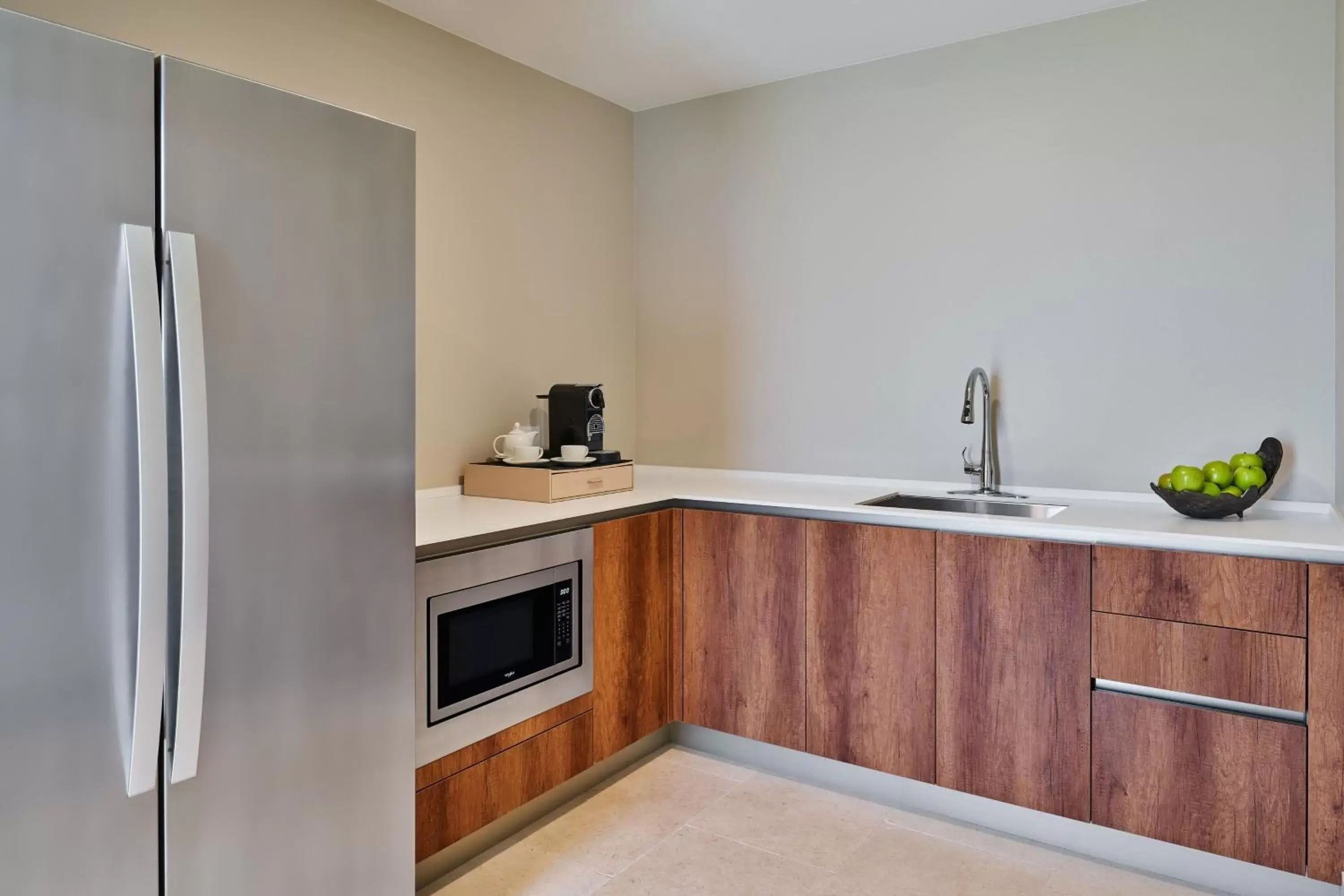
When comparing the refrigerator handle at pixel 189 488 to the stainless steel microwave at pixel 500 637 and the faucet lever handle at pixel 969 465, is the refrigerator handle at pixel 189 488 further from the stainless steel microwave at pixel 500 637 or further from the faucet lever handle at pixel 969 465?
the faucet lever handle at pixel 969 465

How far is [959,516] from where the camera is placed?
7.48 ft

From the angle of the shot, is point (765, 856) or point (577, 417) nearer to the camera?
point (765, 856)

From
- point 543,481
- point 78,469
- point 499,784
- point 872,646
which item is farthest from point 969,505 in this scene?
point 78,469

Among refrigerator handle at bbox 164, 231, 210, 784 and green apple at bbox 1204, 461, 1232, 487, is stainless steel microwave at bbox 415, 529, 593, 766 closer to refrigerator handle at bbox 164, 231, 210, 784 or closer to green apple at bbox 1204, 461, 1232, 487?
refrigerator handle at bbox 164, 231, 210, 784

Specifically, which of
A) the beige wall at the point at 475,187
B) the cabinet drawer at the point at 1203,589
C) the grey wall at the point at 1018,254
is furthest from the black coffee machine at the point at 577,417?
the cabinet drawer at the point at 1203,589

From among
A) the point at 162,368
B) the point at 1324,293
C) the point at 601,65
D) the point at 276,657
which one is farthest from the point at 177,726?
the point at 1324,293

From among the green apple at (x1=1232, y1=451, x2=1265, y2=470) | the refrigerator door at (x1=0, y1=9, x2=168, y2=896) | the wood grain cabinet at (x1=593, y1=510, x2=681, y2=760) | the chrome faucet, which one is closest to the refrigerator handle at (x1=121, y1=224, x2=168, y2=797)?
the refrigerator door at (x1=0, y1=9, x2=168, y2=896)

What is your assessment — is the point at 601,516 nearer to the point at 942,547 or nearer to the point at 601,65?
the point at 942,547

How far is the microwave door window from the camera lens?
2.00 metres

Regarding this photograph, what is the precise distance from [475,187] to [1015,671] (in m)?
2.19

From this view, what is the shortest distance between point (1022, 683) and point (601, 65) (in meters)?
2.42

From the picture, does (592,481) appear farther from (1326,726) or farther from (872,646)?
(1326,726)

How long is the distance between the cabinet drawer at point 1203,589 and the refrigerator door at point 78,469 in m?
1.98

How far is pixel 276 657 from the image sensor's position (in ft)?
4.79
